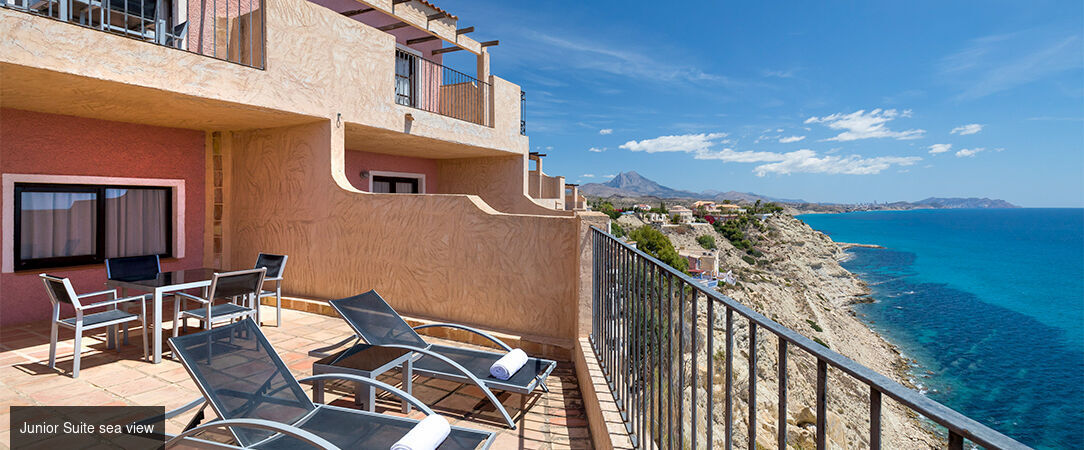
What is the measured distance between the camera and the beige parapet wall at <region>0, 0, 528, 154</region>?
469cm

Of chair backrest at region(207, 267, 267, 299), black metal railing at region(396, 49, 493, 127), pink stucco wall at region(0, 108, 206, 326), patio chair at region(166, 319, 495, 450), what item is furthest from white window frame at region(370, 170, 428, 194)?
patio chair at region(166, 319, 495, 450)

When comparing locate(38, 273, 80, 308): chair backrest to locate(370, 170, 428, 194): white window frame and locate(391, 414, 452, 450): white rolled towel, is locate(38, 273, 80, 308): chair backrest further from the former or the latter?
locate(370, 170, 428, 194): white window frame

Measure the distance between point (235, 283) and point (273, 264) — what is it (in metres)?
1.53

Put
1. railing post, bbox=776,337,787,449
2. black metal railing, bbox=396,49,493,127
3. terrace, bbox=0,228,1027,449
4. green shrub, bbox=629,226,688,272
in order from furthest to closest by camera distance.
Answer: green shrub, bbox=629,226,688,272 < black metal railing, bbox=396,49,493,127 < terrace, bbox=0,228,1027,449 < railing post, bbox=776,337,787,449

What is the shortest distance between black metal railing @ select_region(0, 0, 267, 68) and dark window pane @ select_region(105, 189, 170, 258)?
2366 millimetres

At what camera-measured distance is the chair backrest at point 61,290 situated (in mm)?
4355

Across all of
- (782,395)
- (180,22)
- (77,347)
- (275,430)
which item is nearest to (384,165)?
(180,22)

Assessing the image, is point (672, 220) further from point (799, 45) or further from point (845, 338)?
point (799, 45)

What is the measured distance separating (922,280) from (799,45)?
2244 inches

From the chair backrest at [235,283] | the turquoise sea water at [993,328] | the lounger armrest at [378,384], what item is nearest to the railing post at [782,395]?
the lounger armrest at [378,384]

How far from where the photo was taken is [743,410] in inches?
733

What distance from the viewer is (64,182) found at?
22.6ft

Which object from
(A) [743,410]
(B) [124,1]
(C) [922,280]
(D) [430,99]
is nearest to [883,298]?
(C) [922,280]
